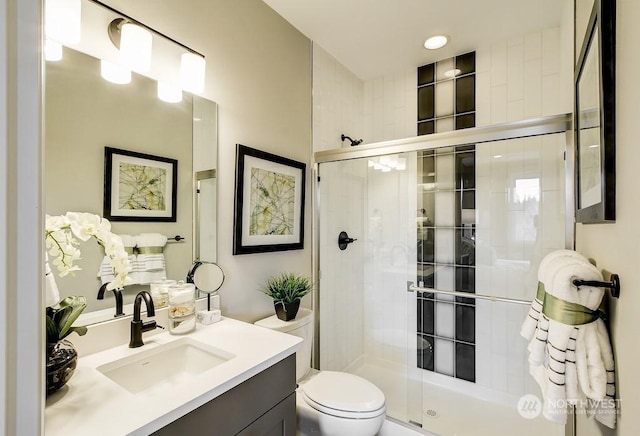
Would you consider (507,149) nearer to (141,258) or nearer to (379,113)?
(379,113)

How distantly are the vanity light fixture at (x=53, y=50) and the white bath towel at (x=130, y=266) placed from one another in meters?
0.63

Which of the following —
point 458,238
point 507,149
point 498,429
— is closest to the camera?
point 498,429

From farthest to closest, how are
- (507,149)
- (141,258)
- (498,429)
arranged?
(507,149) < (498,429) < (141,258)

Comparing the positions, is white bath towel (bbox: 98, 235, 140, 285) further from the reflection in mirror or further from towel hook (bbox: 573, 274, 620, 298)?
towel hook (bbox: 573, 274, 620, 298)

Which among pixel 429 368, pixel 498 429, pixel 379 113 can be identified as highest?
pixel 379 113

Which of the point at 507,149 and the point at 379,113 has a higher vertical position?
the point at 379,113

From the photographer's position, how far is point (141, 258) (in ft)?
4.15

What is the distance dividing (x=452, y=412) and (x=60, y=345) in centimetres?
217

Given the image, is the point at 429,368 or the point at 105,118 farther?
the point at 429,368

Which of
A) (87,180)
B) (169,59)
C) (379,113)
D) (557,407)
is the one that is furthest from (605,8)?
(379,113)

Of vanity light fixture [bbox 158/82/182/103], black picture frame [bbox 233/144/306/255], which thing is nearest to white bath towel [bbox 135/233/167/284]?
black picture frame [bbox 233/144/306/255]

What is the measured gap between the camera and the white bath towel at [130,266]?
1.15 meters

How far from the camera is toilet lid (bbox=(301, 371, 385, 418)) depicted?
1.45 metres

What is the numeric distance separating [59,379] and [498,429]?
7.32 ft
